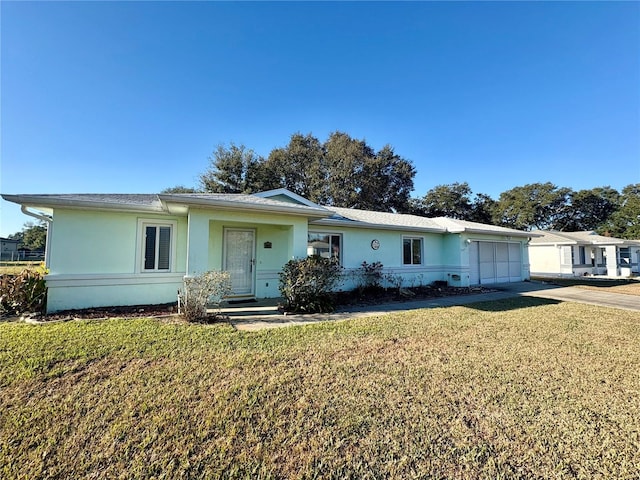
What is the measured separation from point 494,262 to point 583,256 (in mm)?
15769

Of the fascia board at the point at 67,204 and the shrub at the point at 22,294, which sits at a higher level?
the fascia board at the point at 67,204

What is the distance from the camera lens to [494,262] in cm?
1560

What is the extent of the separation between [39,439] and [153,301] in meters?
6.14

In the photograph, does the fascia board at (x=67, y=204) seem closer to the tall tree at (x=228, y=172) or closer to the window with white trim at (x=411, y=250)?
the window with white trim at (x=411, y=250)

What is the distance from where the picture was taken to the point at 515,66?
37.4ft

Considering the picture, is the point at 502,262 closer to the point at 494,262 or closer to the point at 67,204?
the point at 494,262

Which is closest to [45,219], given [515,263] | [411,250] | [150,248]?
[150,248]

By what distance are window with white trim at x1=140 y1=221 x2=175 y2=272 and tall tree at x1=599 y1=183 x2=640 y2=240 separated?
48460mm

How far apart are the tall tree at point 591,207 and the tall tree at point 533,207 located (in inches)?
43.3

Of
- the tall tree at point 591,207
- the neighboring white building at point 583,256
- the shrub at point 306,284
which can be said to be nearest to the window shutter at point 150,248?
the shrub at point 306,284

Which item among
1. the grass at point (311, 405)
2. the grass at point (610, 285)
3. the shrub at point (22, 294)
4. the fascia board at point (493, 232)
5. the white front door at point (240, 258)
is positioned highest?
the fascia board at point (493, 232)

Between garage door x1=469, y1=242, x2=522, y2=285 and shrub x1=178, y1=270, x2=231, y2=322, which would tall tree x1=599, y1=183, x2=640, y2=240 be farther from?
shrub x1=178, y1=270, x2=231, y2=322

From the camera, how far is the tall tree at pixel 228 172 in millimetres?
26328

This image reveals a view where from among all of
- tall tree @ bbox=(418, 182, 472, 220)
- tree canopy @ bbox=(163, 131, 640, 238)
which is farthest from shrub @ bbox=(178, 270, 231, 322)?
tall tree @ bbox=(418, 182, 472, 220)
